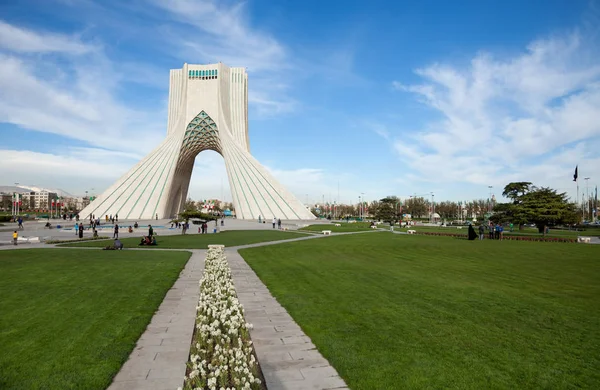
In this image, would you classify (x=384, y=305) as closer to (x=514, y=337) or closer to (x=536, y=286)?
(x=514, y=337)

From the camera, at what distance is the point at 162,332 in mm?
5973

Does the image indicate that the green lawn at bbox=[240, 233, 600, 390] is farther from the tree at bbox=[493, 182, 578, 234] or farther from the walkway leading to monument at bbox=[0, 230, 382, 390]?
the tree at bbox=[493, 182, 578, 234]

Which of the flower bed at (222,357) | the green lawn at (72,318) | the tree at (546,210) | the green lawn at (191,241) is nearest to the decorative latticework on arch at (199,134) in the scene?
the green lawn at (191,241)

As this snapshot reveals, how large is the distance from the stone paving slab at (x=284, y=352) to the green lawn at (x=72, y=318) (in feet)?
6.22

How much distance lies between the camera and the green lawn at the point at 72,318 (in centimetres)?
443

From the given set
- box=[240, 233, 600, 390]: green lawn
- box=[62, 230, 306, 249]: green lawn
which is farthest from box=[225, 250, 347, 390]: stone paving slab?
box=[62, 230, 306, 249]: green lawn

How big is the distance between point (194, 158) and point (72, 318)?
67.4m

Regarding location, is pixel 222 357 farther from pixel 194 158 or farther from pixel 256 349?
pixel 194 158

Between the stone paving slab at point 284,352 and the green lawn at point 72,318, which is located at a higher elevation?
the green lawn at point 72,318

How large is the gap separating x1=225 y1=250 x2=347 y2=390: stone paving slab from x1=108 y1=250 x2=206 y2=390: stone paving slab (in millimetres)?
1061

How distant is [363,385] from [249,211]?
167 feet

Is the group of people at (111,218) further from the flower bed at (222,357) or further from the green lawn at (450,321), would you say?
the flower bed at (222,357)

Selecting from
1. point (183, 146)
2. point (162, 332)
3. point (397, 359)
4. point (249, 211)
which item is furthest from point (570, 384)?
point (183, 146)

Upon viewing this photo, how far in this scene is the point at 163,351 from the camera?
516cm
